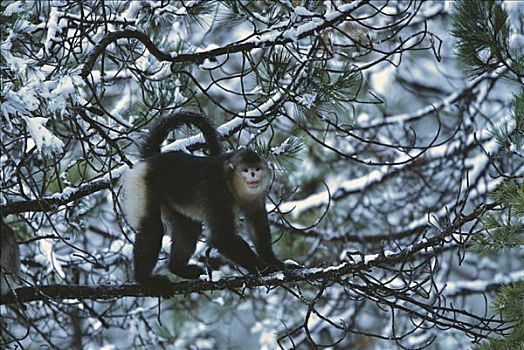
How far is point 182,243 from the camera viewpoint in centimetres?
424

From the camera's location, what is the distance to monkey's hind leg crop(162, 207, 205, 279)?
13.8 ft

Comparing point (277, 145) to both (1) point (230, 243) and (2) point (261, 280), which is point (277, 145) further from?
(2) point (261, 280)

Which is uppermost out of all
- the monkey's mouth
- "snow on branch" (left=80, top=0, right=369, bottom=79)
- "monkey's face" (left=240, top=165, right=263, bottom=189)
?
"snow on branch" (left=80, top=0, right=369, bottom=79)

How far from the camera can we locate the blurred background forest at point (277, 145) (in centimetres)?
329

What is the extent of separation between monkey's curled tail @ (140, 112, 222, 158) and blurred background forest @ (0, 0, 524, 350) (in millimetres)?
84

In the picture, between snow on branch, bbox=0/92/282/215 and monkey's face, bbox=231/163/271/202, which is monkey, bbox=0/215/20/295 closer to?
snow on branch, bbox=0/92/282/215

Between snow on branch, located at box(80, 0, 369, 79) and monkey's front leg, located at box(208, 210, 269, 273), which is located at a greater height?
snow on branch, located at box(80, 0, 369, 79)

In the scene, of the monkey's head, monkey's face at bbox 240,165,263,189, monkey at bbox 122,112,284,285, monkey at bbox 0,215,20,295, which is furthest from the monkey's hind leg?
monkey at bbox 0,215,20,295

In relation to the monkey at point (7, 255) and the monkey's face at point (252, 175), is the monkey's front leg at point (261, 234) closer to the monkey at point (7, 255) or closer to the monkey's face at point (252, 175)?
the monkey's face at point (252, 175)

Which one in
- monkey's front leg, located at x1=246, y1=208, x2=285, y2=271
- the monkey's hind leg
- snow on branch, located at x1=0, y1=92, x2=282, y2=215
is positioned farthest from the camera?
the monkey's hind leg

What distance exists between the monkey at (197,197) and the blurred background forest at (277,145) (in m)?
0.12

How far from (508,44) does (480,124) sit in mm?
3338

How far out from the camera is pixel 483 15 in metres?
3.91

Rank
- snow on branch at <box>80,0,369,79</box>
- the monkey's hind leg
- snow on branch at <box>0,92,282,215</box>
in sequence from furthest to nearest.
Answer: the monkey's hind leg → snow on branch at <box>0,92,282,215</box> → snow on branch at <box>80,0,369,79</box>
